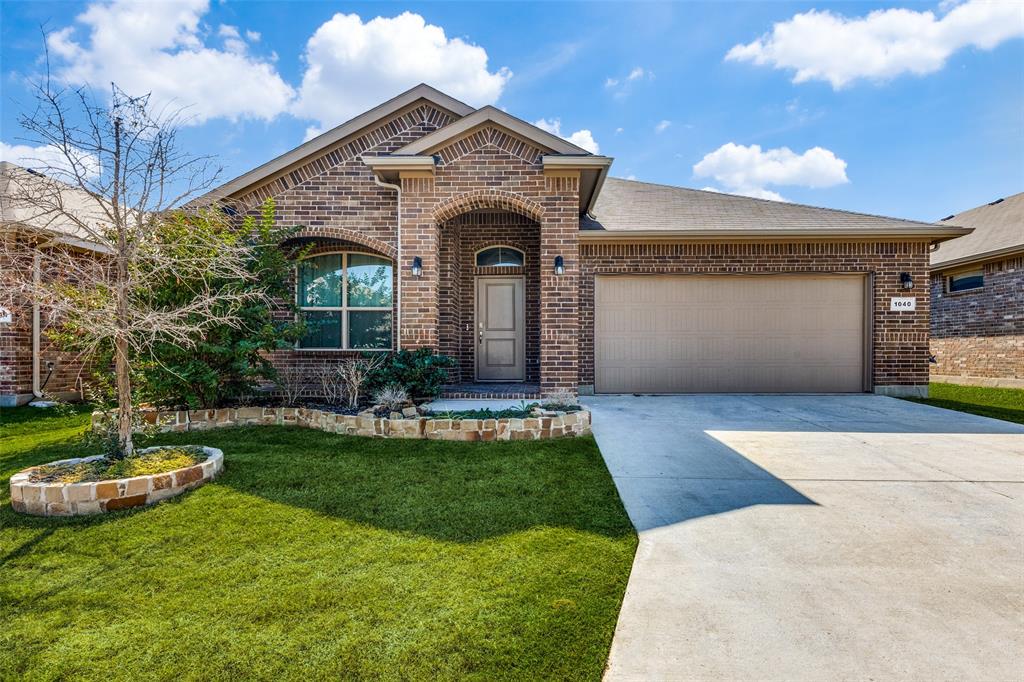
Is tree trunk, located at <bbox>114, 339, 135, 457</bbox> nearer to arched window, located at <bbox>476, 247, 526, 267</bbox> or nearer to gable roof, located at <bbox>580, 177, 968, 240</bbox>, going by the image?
arched window, located at <bbox>476, 247, 526, 267</bbox>

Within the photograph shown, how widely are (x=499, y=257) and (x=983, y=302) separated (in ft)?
38.3

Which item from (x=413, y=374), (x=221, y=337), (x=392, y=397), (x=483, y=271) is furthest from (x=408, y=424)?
(x=483, y=271)

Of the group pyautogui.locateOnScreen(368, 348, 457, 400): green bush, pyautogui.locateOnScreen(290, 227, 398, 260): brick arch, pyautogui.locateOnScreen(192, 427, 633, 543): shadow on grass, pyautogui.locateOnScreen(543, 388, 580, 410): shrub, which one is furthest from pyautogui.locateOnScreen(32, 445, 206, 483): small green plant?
pyautogui.locateOnScreen(290, 227, 398, 260): brick arch

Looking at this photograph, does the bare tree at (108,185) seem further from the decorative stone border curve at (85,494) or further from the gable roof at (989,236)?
the gable roof at (989,236)

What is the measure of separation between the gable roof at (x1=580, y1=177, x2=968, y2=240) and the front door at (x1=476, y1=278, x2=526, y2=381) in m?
1.89

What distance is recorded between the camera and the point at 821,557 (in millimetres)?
2695

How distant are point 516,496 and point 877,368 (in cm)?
855

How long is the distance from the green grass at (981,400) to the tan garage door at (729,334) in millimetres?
1387

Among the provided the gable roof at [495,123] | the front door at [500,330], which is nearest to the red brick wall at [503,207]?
the gable roof at [495,123]

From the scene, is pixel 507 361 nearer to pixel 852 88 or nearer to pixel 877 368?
pixel 877 368

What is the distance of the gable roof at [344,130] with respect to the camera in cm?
796

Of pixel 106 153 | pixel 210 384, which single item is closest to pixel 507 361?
pixel 210 384

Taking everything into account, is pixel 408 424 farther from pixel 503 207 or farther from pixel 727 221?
pixel 727 221

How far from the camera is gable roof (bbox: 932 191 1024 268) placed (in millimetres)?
10594
